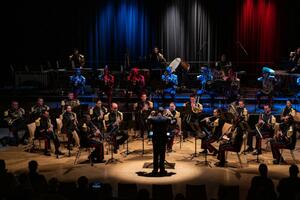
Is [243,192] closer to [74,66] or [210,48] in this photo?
[74,66]

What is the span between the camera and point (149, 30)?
28500 millimetres

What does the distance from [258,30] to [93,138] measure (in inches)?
571

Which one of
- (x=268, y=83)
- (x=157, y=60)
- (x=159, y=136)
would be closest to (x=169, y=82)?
(x=157, y=60)

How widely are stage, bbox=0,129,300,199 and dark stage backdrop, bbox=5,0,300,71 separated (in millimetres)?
10849

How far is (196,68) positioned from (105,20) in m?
→ 5.41

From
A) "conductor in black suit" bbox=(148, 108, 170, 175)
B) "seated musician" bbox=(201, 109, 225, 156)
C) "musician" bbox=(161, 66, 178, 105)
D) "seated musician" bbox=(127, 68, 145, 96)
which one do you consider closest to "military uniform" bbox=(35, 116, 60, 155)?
"conductor in black suit" bbox=(148, 108, 170, 175)

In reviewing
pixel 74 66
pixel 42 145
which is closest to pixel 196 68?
pixel 74 66

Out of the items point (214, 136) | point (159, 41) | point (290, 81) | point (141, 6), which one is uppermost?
point (141, 6)

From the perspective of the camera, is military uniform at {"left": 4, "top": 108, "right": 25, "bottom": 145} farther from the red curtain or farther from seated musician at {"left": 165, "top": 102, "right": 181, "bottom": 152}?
the red curtain

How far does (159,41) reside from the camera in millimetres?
28516

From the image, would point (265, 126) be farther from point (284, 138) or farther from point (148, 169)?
point (148, 169)

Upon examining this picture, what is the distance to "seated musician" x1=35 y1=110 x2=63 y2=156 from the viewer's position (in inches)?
650

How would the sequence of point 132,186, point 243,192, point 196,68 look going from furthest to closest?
point 196,68
point 243,192
point 132,186

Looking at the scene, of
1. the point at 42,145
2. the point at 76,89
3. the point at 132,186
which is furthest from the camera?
the point at 76,89
